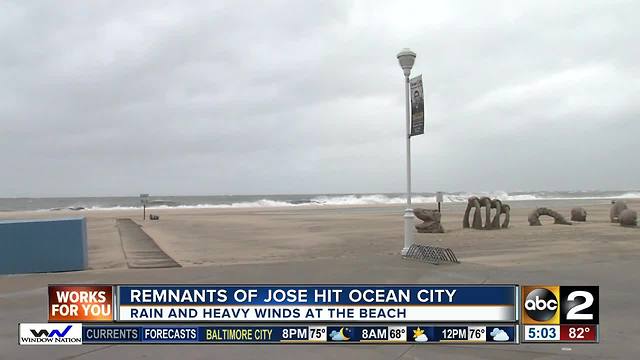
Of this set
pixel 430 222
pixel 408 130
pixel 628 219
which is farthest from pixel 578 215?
pixel 408 130

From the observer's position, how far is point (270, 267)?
11.6 m

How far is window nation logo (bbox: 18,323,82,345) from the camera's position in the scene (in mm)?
6207

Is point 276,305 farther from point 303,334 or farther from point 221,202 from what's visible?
point 221,202

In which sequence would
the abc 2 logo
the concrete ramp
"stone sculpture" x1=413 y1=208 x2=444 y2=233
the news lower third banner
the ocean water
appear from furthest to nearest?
Result: the ocean water
"stone sculpture" x1=413 y1=208 x2=444 y2=233
the concrete ramp
the news lower third banner
the abc 2 logo

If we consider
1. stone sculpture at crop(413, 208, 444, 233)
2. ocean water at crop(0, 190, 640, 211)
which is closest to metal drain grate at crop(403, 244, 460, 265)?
stone sculpture at crop(413, 208, 444, 233)

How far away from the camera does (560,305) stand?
5.72 metres

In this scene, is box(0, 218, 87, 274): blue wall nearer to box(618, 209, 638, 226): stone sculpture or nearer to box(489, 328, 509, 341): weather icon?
box(489, 328, 509, 341): weather icon

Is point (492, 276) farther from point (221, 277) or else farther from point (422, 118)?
point (221, 277)

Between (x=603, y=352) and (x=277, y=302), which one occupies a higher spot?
(x=277, y=302)

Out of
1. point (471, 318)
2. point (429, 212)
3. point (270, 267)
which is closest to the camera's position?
point (471, 318)

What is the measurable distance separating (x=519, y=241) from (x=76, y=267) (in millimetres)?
15180

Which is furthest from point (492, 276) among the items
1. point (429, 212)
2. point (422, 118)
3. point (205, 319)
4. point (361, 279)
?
point (429, 212)

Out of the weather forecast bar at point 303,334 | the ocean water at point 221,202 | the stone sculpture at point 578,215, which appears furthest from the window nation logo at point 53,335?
the ocean water at point 221,202

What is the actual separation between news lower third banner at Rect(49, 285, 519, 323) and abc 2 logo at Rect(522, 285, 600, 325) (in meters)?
0.22
